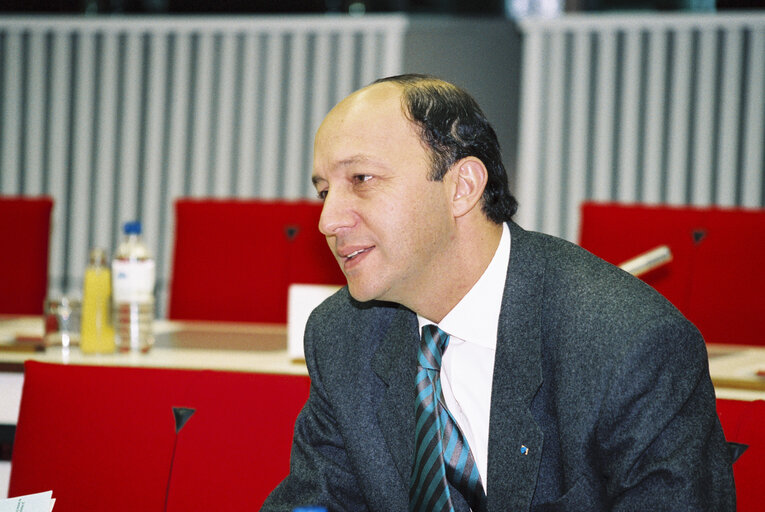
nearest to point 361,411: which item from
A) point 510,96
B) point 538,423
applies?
point 538,423

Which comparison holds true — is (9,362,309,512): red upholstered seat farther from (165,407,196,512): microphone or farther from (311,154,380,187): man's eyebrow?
(311,154,380,187): man's eyebrow

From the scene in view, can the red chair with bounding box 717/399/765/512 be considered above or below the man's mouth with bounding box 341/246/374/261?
below

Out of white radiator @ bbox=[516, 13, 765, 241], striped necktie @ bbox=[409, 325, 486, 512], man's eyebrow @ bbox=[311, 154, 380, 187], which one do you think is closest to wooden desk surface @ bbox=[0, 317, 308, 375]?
striped necktie @ bbox=[409, 325, 486, 512]

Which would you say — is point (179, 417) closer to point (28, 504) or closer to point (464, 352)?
point (28, 504)

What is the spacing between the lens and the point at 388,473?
133 centimetres

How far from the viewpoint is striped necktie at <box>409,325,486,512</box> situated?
1.26 meters

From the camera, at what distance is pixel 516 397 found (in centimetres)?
121

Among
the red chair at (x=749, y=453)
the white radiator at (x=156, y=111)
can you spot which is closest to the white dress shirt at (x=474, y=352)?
the red chair at (x=749, y=453)

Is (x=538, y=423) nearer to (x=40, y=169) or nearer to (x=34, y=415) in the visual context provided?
(x=34, y=415)

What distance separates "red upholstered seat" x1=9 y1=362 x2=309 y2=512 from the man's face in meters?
0.27

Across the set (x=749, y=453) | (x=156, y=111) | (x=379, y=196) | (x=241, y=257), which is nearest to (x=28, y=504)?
(x=379, y=196)

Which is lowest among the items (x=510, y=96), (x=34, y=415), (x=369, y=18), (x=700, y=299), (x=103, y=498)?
(x=103, y=498)

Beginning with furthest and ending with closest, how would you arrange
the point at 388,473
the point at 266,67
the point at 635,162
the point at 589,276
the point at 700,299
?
1. the point at 266,67
2. the point at 635,162
3. the point at 700,299
4. the point at 388,473
5. the point at 589,276

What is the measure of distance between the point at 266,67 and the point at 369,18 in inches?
25.1
